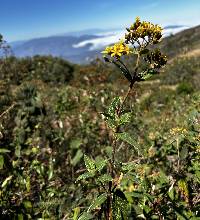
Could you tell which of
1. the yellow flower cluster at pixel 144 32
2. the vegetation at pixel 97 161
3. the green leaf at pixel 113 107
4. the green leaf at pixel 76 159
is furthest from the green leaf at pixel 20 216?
the yellow flower cluster at pixel 144 32

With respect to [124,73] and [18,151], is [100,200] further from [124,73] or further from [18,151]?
[18,151]

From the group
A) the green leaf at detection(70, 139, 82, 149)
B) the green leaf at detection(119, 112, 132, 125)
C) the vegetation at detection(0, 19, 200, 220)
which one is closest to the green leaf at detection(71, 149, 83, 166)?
the vegetation at detection(0, 19, 200, 220)

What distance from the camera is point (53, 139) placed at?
6.23 m

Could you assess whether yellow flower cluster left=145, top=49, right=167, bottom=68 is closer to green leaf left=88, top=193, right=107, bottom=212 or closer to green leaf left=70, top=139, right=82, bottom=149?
green leaf left=88, top=193, right=107, bottom=212

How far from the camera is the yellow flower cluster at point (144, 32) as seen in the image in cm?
229

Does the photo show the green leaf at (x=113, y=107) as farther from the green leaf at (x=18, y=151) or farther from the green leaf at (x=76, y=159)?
the green leaf at (x=76, y=159)

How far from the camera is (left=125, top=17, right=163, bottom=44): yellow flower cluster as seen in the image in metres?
2.29

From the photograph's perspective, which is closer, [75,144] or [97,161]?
[97,161]

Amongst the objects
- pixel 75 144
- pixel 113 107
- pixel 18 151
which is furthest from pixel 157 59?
pixel 75 144

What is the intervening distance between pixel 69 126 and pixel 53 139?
1.27 meters

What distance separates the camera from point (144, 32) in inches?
90.0

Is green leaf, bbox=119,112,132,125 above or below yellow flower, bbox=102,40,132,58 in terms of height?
below

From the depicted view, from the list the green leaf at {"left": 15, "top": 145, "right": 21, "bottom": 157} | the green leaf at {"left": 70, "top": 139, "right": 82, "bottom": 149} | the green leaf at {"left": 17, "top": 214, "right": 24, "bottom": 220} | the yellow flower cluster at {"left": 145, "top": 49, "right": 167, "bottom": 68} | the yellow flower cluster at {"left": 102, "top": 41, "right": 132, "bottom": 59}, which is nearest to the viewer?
the yellow flower cluster at {"left": 102, "top": 41, "right": 132, "bottom": 59}

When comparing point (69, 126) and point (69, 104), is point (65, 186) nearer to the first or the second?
point (69, 126)
